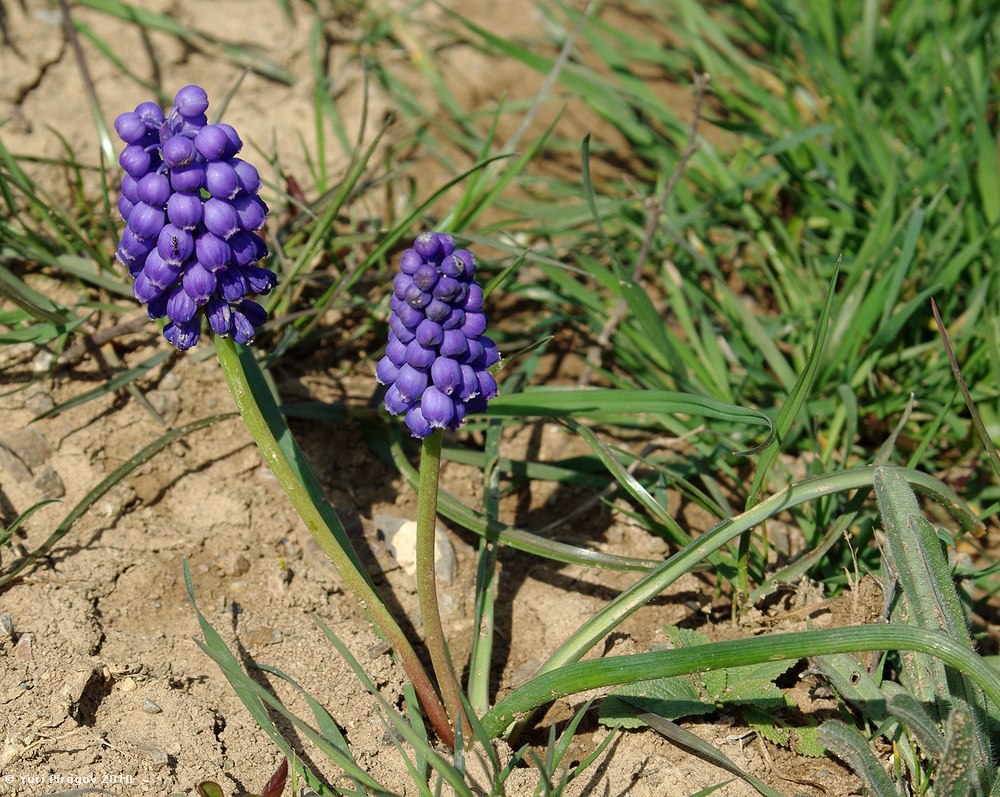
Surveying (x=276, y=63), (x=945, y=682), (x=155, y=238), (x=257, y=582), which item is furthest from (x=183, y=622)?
(x=276, y=63)

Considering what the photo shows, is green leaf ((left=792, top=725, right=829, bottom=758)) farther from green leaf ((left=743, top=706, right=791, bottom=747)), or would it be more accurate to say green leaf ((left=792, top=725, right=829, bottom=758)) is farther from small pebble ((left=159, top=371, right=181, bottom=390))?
small pebble ((left=159, top=371, right=181, bottom=390))

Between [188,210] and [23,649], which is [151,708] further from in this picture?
[188,210]

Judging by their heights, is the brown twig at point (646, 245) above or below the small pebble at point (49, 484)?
above

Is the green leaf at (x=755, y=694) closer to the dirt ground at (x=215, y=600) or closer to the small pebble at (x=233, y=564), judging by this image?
the dirt ground at (x=215, y=600)

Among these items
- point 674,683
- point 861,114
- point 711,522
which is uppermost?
point 861,114

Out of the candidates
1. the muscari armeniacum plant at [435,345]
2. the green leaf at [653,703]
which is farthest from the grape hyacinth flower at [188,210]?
the green leaf at [653,703]

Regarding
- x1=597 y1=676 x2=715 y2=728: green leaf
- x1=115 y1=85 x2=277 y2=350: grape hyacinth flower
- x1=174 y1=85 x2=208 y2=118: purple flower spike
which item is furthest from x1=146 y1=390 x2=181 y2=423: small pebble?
x1=597 y1=676 x2=715 y2=728: green leaf

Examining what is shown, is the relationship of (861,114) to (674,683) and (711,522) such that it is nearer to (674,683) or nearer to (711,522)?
(711,522)

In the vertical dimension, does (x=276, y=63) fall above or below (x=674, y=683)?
above
